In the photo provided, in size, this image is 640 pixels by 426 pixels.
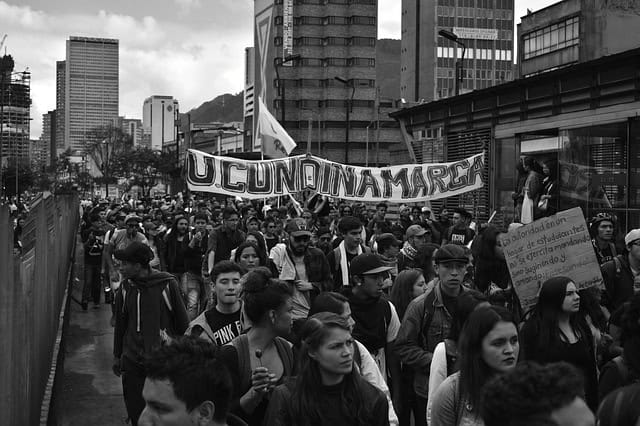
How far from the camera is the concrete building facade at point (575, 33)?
4522cm

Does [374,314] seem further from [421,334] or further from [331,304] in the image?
[331,304]

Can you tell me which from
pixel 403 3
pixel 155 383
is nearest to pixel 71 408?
pixel 155 383

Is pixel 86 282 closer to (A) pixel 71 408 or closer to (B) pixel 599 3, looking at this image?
(A) pixel 71 408

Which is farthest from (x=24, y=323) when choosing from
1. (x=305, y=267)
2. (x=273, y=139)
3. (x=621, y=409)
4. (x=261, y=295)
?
(x=273, y=139)

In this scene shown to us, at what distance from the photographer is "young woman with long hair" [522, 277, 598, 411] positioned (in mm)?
5406

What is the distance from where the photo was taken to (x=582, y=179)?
20219mm

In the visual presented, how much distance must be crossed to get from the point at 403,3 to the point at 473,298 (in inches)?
5892

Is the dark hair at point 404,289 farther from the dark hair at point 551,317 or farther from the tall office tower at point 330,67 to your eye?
the tall office tower at point 330,67

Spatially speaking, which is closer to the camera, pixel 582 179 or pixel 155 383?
pixel 155 383

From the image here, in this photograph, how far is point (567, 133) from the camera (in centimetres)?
2120

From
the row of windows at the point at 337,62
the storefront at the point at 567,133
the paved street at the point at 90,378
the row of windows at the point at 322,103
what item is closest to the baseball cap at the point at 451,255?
the paved street at the point at 90,378

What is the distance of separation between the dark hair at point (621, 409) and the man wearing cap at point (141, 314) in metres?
4.12

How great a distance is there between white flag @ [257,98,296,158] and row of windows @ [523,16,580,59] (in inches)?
1390

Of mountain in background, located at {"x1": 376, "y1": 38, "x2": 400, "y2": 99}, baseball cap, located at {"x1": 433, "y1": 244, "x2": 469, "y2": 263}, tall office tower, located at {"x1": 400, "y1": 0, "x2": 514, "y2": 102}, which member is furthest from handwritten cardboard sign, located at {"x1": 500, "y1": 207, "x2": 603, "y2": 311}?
mountain in background, located at {"x1": 376, "y1": 38, "x2": 400, "y2": 99}
